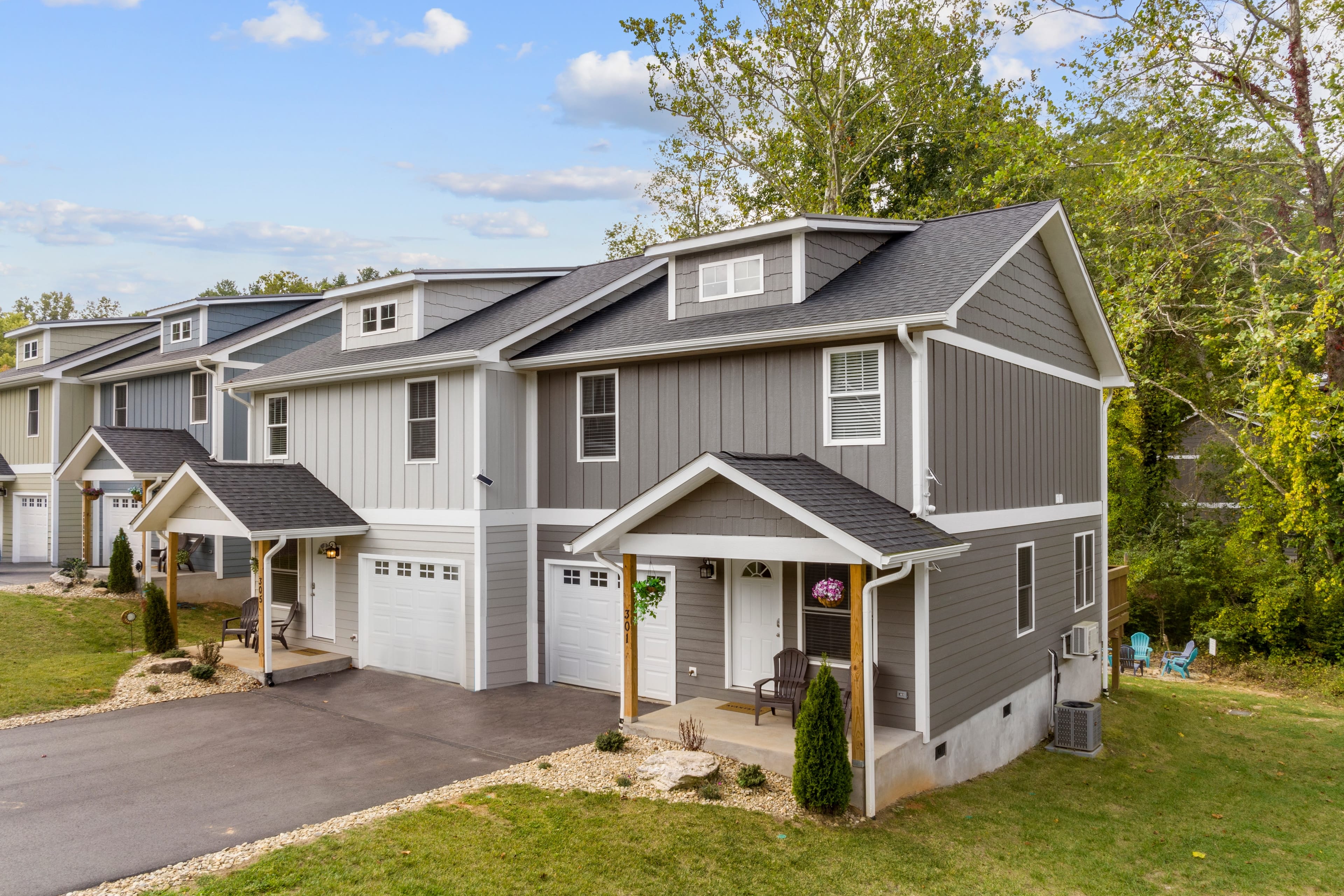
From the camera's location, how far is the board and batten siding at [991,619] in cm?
964

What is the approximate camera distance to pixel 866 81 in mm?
24953

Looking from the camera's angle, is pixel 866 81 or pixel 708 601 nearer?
pixel 708 601

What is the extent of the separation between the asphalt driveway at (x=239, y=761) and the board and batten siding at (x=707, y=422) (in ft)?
10.4

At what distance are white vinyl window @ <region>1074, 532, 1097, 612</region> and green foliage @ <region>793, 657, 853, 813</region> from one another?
26.1 feet

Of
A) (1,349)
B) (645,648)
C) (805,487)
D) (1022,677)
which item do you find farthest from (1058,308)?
(1,349)

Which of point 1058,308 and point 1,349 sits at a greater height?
point 1,349

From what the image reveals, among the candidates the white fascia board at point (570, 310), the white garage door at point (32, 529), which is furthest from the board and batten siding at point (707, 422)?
A: the white garage door at point (32, 529)

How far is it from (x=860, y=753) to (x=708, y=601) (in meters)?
3.24

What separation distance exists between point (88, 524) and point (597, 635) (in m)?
14.9

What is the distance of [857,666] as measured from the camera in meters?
8.24

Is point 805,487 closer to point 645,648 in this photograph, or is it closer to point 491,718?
point 645,648

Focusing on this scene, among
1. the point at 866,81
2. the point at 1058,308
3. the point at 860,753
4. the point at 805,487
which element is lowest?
the point at 860,753

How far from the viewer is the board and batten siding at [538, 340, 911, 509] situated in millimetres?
9578

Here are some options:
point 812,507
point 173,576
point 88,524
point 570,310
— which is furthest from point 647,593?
point 88,524
